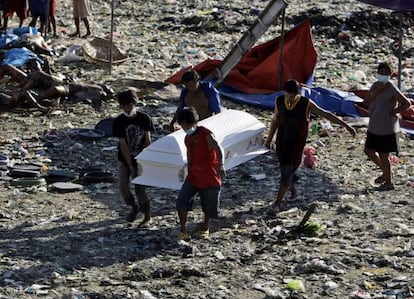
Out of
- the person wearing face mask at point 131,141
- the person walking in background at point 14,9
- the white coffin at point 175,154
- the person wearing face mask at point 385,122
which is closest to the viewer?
the person wearing face mask at point 131,141

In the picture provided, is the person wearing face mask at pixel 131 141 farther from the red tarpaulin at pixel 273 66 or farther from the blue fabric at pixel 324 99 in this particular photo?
the red tarpaulin at pixel 273 66

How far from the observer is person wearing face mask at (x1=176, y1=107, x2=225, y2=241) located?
7.73 meters

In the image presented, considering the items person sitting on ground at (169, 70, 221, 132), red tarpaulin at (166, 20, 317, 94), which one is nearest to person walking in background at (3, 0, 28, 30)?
red tarpaulin at (166, 20, 317, 94)

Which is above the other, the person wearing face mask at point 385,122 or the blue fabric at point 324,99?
the person wearing face mask at point 385,122

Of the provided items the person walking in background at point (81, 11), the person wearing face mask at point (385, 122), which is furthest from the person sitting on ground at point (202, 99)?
the person walking in background at point (81, 11)

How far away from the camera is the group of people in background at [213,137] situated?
7.84 metres

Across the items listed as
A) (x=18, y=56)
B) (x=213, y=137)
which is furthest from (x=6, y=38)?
(x=213, y=137)

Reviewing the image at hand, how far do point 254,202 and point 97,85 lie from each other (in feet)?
16.1

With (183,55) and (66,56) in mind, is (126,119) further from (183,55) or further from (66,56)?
(183,55)

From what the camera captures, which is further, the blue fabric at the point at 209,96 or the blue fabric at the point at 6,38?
the blue fabric at the point at 6,38

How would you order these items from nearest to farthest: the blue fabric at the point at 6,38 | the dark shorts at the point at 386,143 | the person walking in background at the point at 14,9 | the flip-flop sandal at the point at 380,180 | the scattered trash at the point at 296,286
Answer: the scattered trash at the point at 296,286 < the dark shorts at the point at 386,143 < the flip-flop sandal at the point at 380,180 < the blue fabric at the point at 6,38 < the person walking in background at the point at 14,9

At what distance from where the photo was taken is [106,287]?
275 inches

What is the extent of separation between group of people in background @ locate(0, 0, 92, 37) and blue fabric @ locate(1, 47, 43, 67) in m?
2.76

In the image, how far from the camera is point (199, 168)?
25.7ft
